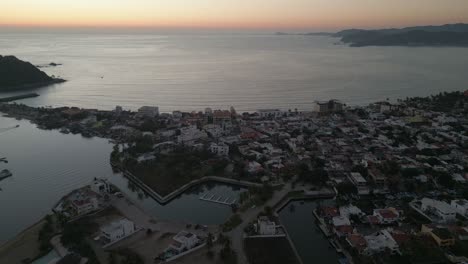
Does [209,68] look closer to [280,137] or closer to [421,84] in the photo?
[421,84]

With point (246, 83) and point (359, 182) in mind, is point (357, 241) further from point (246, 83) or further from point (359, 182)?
point (246, 83)

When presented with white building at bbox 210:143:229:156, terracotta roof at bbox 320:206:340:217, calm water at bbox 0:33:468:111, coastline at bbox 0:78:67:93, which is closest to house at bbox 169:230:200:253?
terracotta roof at bbox 320:206:340:217

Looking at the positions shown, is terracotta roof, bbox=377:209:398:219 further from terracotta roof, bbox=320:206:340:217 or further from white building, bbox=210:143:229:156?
white building, bbox=210:143:229:156

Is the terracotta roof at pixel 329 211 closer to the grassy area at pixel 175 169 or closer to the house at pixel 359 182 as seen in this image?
the house at pixel 359 182

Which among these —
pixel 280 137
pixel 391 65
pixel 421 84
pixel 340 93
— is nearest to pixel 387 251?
pixel 280 137

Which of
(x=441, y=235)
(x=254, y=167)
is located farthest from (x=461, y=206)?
(x=254, y=167)

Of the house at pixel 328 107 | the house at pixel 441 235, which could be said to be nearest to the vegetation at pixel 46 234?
the house at pixel 441 235
